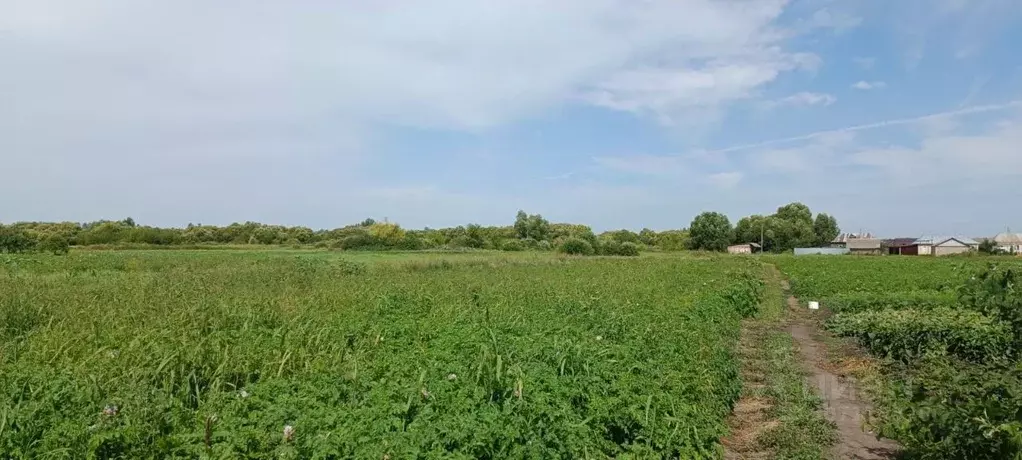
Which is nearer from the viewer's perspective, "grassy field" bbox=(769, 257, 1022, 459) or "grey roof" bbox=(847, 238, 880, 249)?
"grassy field" bbox=(769, 257, 1022, 459)

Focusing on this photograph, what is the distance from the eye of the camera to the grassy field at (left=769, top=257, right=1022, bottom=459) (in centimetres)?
462

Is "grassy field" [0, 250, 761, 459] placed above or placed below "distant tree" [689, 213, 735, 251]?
below

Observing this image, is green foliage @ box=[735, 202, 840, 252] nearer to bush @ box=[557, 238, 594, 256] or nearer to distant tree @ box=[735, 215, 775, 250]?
distant tree @ box=[735, 215, 775, 250]

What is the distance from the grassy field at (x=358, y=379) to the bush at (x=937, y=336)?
10.3 ft

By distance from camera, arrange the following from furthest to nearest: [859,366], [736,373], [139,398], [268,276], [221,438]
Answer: [268,276]
[859,366]
[736,373]
[139,398]
[221,438]

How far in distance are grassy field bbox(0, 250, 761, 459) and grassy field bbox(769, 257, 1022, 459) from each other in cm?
165

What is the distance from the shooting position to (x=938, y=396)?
5.02m

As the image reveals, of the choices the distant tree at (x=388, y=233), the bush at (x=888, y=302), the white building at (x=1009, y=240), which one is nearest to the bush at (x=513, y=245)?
the distant tree at (x=388, y=233)

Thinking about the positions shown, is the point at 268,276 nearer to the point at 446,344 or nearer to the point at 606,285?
→ the point at 606,285

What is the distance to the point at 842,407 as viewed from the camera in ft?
27.5

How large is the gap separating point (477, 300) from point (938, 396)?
839cm

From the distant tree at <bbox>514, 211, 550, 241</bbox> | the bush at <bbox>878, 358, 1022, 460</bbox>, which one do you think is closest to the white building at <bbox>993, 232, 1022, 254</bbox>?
the distant tree at <bbox>514, 211, 550, 241</bbox>

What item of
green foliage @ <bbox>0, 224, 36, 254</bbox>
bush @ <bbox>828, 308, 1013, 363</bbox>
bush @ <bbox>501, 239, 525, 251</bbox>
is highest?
bush @ <bbox>501, 239, 525, 251</bbox>

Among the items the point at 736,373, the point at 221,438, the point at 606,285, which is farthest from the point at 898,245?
the point at 221,438
